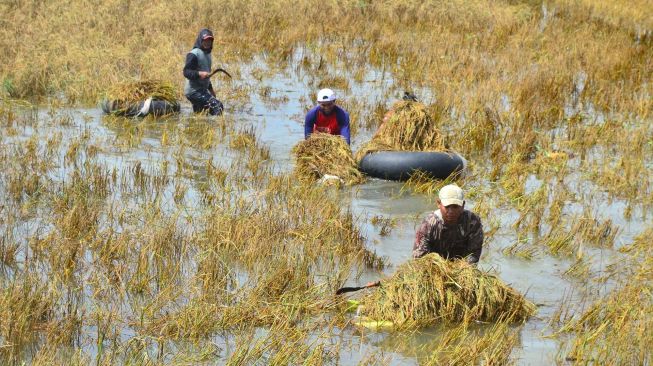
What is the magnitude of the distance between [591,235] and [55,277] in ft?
16.4

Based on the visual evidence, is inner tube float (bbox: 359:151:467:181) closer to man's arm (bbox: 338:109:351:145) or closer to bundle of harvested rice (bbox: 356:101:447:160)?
bundle of harvested rice (bbox: 356:101:447:160)

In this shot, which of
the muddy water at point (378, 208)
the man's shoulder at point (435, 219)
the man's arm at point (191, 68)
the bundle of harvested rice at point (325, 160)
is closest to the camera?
the muddy water at point (378, 208)

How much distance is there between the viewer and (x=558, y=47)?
1912cm

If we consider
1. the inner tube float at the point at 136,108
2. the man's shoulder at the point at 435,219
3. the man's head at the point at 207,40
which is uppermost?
the man's head at the point at 207,40

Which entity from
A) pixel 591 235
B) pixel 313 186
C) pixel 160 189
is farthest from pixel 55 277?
pixel 591 235

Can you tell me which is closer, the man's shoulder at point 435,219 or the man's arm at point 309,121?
the man's shoulder at point 435,219

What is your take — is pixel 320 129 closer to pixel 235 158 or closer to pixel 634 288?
pixel 235 158

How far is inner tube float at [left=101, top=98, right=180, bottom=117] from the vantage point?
13781mm

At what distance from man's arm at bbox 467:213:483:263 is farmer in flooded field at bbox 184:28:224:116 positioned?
6.93 meters

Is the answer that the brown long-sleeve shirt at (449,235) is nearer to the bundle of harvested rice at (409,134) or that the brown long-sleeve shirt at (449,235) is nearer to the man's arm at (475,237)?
the man's arm at (475,237)

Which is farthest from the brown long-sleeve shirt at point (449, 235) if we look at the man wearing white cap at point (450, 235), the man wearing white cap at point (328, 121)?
the man wearing white cap at point (328, 121)

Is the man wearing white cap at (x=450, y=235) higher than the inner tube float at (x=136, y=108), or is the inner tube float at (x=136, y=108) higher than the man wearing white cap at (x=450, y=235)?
the man wearing white cap at (x=450, y=235)

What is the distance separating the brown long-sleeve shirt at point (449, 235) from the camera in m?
7.44

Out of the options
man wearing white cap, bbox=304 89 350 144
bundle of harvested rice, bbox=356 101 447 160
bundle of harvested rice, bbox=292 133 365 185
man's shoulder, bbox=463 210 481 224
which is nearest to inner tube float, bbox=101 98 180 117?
man wearing white cap, bbox=304 89 350 144
